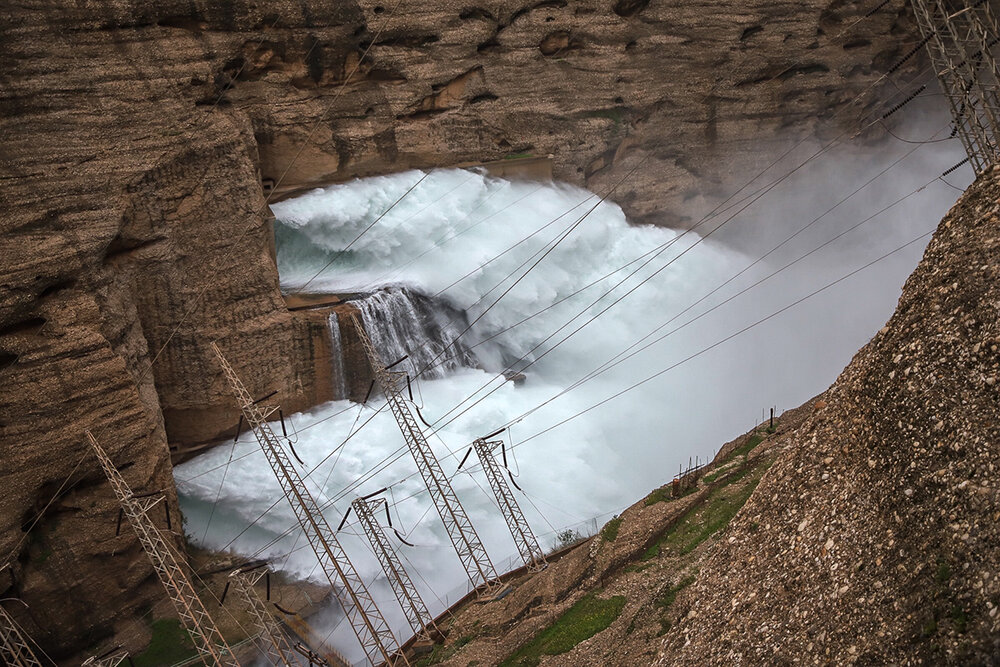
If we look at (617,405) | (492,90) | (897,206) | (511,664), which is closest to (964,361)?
(511,664)

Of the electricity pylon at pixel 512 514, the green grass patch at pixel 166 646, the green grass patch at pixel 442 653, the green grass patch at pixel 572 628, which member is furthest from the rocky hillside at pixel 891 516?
the green grass patch at pixel 166 646

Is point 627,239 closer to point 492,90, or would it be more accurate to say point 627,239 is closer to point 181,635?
point 492,90

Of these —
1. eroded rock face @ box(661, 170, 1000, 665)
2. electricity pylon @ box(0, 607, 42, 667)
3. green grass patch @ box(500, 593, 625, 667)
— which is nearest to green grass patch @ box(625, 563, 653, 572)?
green grass patch @ box(500, 593, 625, 667)

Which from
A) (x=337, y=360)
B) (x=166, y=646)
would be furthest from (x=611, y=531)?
(x=337, y=360)

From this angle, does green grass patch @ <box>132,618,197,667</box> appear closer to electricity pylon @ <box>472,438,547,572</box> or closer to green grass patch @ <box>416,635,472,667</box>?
green grass patch @ <box>416,635,472,667</box>

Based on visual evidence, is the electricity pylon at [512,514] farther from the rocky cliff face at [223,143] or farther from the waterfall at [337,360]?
the rocky cliff face at [223,143]

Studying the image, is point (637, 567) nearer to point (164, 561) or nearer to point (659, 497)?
point (659, 497)
